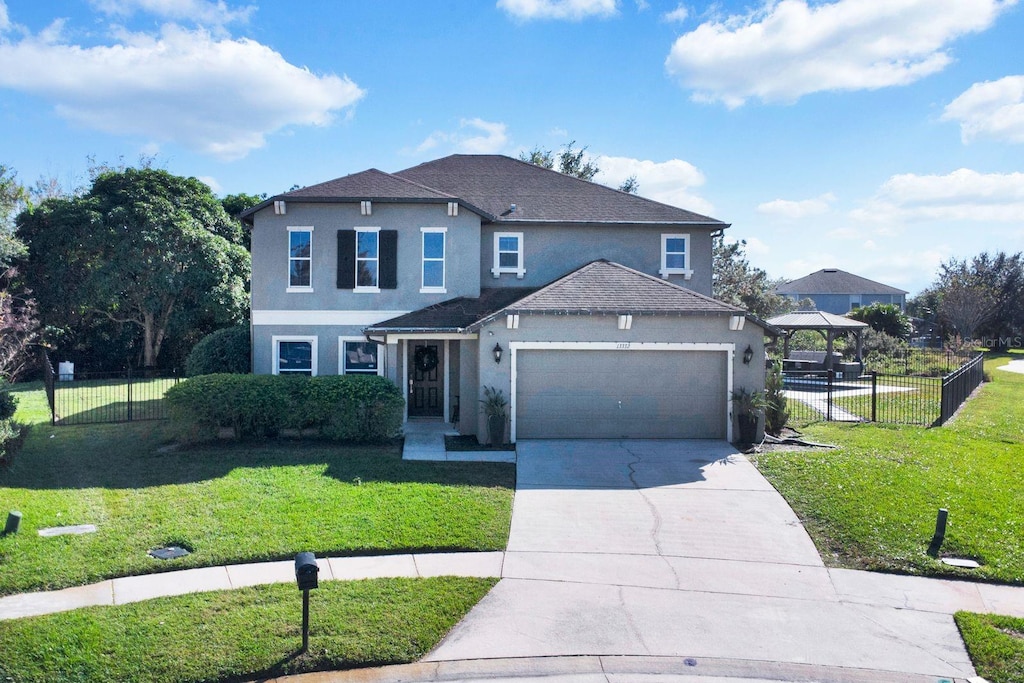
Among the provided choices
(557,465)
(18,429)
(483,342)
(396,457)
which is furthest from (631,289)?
(18,429)

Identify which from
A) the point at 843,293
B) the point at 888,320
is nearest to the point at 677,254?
the point at 888,320

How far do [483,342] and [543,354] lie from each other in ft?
4.54

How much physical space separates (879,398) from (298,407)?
705 inches

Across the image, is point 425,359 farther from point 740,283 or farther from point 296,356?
point 740,283

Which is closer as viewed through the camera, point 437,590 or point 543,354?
point 437,590

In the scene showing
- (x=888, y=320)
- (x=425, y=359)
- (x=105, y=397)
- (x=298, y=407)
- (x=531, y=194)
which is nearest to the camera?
(x=298, y=407)

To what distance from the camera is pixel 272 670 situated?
595 cm

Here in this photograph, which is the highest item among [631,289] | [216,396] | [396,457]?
[631,289]

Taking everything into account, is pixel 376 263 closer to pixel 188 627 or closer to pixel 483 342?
pixel 483 342

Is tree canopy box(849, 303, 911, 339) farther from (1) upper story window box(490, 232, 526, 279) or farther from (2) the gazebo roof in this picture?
(1) upper story window box(490, 232, 526, 279)

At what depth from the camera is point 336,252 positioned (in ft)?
59.0

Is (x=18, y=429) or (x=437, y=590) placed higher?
(x=18, y=429)

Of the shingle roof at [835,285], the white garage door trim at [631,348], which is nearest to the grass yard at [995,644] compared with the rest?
the white garage door trim at [631,348]

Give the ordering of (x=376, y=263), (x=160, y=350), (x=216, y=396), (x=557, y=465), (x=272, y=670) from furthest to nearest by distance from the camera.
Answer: (x=160, y=350) → (x=376, y=263) → (x=216, y=396) → (x=557, y=465) → (x=272, y=670)
